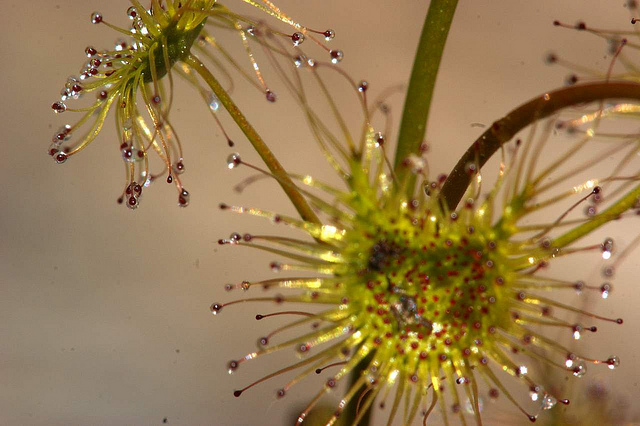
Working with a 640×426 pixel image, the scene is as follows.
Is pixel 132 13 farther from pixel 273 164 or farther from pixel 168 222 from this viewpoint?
pixel 168 222

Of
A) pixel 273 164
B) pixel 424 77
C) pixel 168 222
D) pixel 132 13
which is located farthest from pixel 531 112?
pixel 168 222

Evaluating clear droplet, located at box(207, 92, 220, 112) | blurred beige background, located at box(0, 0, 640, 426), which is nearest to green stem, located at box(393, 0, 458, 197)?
clear droplet, located at box(207, 92, 220, 112)

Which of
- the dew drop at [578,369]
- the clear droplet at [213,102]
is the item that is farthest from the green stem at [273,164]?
the dew drop at [578,369]

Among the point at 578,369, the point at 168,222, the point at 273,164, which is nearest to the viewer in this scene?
the point at 578,369

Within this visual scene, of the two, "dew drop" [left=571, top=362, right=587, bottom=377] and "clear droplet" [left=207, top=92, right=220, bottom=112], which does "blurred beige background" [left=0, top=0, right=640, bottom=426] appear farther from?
"dew drop" [left=571, top=362, right=587, bottom=377]

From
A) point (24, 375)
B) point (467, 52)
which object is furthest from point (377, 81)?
point (24, 375)

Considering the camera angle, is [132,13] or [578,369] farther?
[132,13]

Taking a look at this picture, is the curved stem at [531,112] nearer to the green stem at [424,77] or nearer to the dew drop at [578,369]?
the green stem at [424,77]
